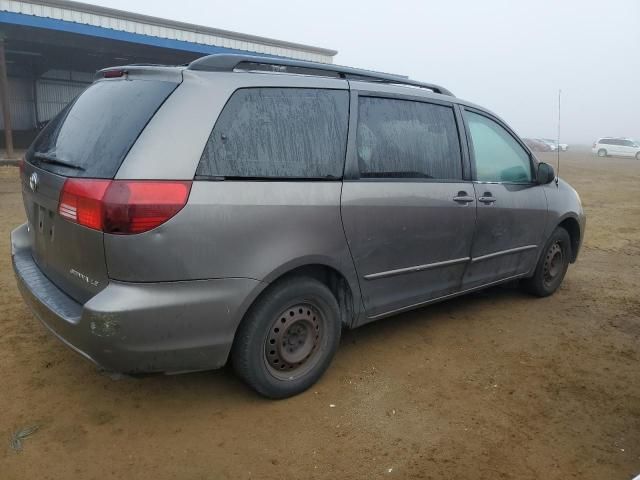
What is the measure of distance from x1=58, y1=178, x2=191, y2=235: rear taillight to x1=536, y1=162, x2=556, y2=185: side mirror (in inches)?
127

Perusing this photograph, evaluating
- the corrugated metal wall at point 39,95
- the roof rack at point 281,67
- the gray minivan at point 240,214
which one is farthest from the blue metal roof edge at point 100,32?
the roof rack at point 281,67

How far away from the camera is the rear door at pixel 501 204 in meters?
3.89

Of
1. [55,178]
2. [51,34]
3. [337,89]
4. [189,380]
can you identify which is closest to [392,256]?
[337,89]

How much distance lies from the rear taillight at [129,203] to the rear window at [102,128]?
9cm

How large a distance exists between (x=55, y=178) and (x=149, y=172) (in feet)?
2.08

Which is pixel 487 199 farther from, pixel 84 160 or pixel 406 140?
pixel 84 160

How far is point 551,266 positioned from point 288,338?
3.07 meters

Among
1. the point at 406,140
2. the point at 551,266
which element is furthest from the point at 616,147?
the point at 406,140

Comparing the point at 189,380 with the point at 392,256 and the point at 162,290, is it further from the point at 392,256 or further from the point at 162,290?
the point at 392,256

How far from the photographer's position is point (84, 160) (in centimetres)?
250

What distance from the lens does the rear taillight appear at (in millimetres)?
2258

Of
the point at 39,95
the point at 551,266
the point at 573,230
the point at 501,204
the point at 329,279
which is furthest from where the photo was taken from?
the point at 39,95

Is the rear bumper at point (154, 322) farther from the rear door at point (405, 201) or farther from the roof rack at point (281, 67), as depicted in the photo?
the roof rack at point (281, 67)

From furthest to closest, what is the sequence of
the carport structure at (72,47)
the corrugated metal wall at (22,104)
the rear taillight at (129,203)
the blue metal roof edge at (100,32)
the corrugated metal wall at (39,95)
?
the corrugated metal wall at (39,95) → the corrugated metal wall at (22,104) → the carport structure at (72,47) → the blue metal roof edge at (100,32) → the rear taillight at (129,203)
